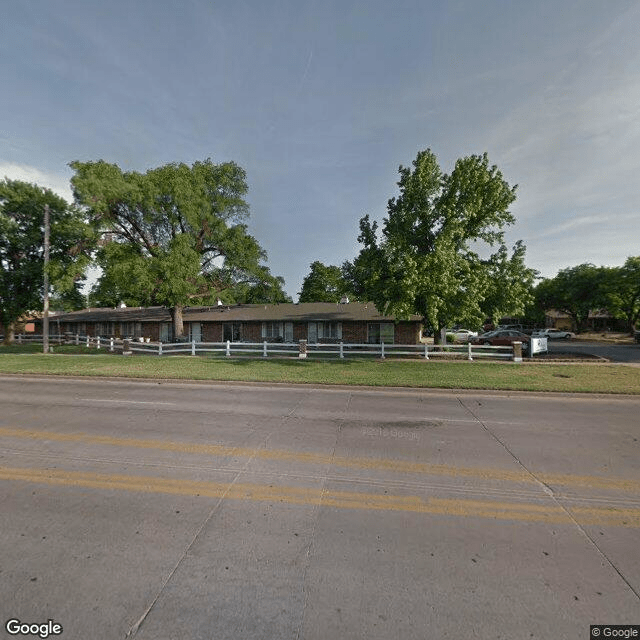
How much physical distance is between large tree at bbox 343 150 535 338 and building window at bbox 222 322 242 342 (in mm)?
14572

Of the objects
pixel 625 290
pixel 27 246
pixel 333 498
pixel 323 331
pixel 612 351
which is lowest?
pixel 612 351

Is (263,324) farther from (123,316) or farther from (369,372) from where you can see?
(369,372)

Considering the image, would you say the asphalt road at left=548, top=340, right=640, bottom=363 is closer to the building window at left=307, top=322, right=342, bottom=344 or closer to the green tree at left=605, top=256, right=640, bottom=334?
the building window at left=307, top=322, right=342, bottom=344

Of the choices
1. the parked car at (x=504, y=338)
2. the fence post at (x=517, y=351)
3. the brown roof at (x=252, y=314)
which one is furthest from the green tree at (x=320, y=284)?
the fence post at (x=517, y=351)

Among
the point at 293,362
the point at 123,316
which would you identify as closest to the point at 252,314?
the point at 293,362

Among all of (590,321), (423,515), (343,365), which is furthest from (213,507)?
(590,321)

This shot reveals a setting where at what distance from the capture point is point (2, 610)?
2.64 meters

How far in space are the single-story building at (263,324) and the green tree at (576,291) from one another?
35128 millimetres

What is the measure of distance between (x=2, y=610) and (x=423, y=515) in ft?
12.9

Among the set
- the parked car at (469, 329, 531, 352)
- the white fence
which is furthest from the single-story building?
the parked car at (469, 329, 531, 352)

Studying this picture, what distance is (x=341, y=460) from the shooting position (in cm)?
563

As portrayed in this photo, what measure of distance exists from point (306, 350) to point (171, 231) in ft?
49.3

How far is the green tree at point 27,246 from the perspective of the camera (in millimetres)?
27906

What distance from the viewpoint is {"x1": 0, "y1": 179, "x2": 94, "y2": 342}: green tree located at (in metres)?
27.9
